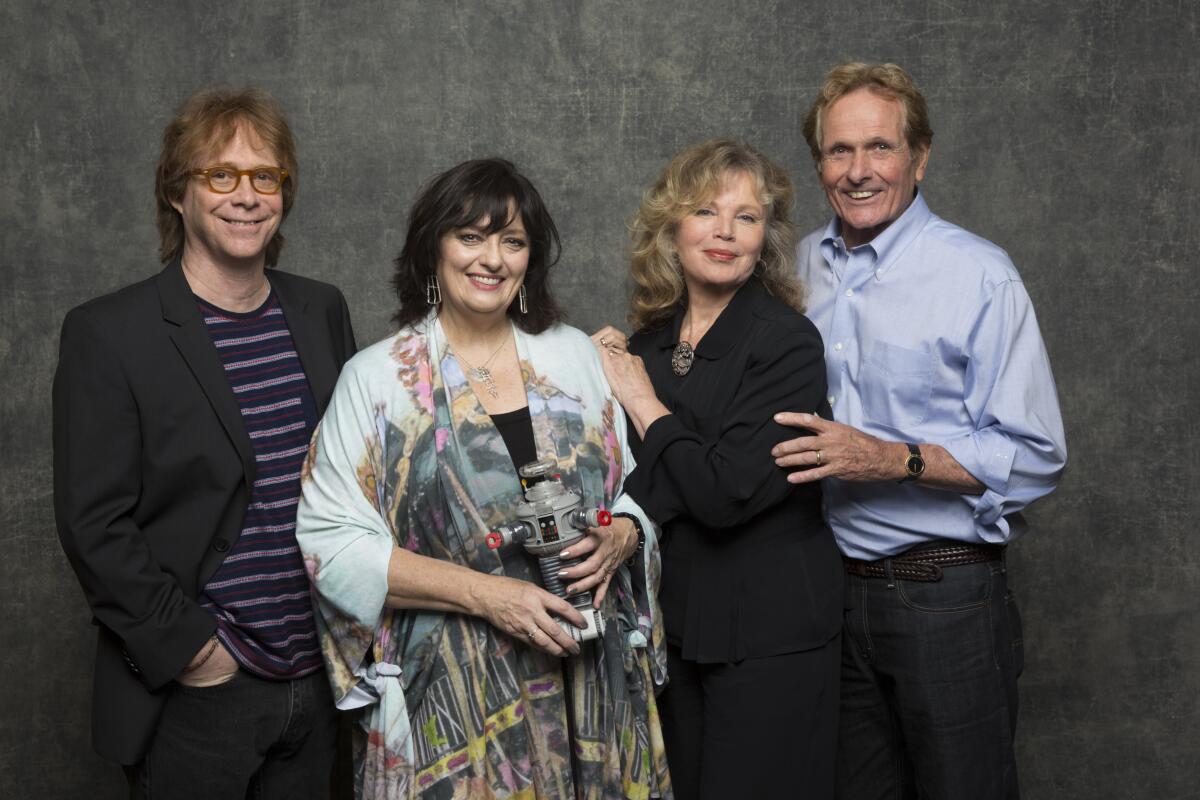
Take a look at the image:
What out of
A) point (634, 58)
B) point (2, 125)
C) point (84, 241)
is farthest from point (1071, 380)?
point (2, 125)

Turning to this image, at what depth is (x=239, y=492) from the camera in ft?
8.73

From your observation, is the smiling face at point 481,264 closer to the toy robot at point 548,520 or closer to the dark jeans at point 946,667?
the toy robot at point 548,520

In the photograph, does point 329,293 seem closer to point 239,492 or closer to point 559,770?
point 239,492

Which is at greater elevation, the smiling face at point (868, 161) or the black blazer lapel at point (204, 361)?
the smiling face at point (868, 161)

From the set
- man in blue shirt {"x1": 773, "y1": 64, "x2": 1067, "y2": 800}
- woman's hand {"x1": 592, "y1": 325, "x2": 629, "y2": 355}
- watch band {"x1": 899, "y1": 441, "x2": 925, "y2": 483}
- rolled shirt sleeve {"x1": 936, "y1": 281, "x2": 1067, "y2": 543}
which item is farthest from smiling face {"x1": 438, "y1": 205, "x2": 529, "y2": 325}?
rolled shirt sleeve {"x1": 936, "y1": 281, "x2": 1067, "y2": 543}

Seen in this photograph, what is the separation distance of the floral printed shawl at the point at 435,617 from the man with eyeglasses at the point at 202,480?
0.64 ft

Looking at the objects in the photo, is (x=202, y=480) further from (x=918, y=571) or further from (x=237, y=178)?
(x=918, y=571)

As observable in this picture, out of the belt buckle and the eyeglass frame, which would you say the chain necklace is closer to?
the eyeglass frame

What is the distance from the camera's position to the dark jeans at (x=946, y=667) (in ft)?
9.51

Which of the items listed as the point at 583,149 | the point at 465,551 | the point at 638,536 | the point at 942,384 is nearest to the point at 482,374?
the point at 465,551

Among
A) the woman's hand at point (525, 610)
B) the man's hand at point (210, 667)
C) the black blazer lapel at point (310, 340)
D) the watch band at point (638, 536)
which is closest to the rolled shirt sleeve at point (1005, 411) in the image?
the watch band at point (638, 536)

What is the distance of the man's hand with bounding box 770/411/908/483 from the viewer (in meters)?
2.69

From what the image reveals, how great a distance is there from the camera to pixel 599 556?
2514 millimetres

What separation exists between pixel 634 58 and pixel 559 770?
111 inches
